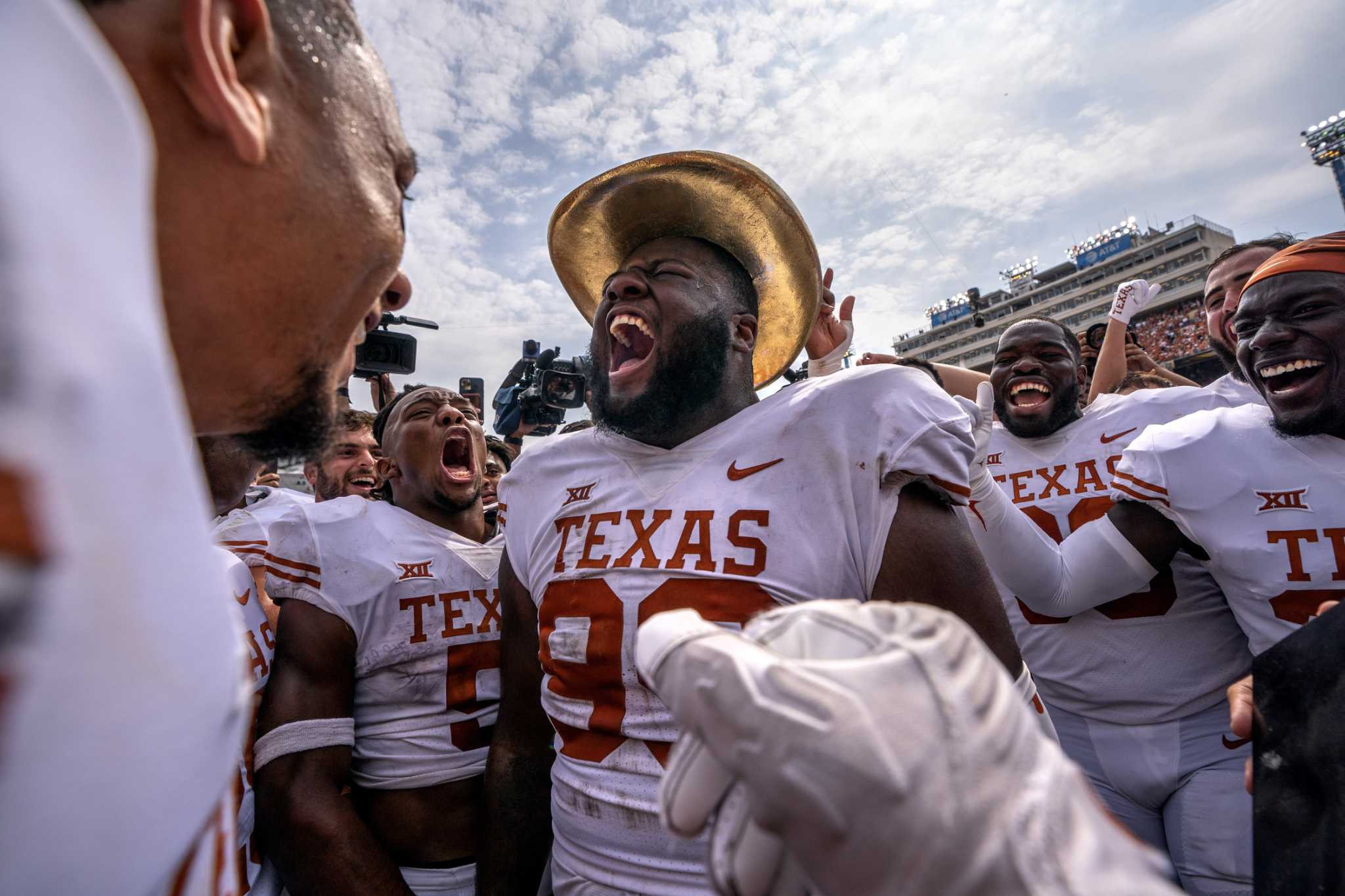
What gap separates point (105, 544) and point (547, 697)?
1791 mm

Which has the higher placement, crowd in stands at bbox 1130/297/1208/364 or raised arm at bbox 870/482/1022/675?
crowd in stands at bbox 1130/297/1208/364

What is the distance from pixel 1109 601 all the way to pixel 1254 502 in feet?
2.51

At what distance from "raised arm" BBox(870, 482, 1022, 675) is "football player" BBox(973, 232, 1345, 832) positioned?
99 centimetres

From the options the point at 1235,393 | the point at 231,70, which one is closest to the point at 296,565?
the point at 231,70

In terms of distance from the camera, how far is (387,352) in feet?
19.9

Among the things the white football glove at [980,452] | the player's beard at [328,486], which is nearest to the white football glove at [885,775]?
the white football glove at [980,452]

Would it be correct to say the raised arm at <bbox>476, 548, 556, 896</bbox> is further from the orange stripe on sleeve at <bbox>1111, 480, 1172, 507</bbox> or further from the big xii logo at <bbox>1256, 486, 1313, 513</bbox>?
the big xii logo at <bbox>1256, 486, 1313, 513</bbox>

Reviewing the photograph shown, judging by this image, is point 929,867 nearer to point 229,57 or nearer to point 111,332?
point 111,332

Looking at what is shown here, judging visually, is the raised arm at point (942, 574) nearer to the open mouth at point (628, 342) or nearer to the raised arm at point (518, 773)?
the open mouth at point (628, 342)

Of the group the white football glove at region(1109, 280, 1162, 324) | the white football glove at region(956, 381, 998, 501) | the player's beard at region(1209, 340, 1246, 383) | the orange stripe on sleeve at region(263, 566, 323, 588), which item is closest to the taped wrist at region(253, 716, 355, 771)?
the orange stripe on sleeve at region(263, 566, 323, 588)

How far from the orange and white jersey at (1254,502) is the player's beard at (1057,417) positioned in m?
0.98

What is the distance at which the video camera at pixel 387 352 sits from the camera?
595cm

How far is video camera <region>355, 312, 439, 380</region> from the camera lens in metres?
5.95

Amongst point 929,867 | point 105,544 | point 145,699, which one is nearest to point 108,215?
point 105,544
